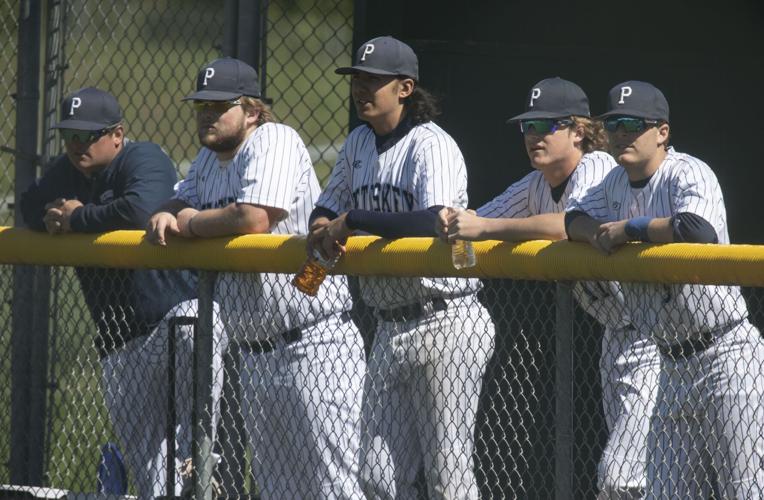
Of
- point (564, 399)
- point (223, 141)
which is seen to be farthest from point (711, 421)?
point (223, 141)

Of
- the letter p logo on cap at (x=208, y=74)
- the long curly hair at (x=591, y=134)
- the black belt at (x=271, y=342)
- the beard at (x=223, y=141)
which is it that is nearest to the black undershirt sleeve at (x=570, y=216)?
the long curly hair at (x=591, y=134)

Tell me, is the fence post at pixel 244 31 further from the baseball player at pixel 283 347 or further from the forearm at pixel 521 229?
the forearm at pixel 521 229

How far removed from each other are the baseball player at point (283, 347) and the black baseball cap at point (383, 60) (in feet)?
1.09

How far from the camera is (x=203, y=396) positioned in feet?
12.9

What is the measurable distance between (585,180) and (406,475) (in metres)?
1.03

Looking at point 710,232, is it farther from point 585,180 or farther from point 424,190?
point 424,190

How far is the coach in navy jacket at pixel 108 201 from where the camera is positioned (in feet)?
14.2

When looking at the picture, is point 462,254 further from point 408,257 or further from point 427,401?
point 427,401

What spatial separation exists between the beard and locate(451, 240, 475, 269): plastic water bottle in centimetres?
112

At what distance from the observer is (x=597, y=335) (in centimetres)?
521

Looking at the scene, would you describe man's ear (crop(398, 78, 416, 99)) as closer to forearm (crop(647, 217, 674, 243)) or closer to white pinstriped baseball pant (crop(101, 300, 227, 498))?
white pinstriped baseball pant (crop(101, 300, 227, 498))

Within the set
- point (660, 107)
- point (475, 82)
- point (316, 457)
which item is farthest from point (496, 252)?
point (475, 82)

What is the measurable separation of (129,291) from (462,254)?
4.72ft

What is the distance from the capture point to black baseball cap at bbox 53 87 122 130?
15.2 feet
